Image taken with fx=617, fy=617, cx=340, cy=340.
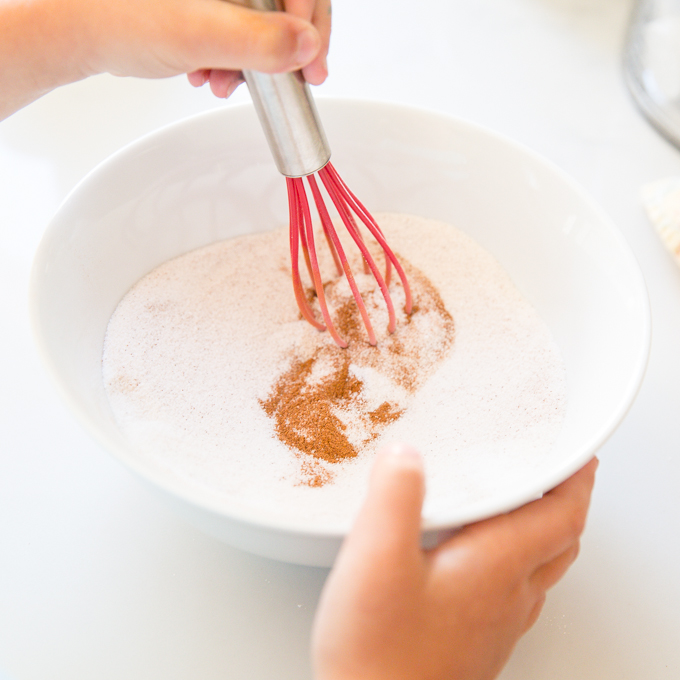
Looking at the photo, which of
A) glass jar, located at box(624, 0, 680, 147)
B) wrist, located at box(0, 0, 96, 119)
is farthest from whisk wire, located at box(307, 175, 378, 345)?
glass jar, located at box(624, 0, 680, 147)

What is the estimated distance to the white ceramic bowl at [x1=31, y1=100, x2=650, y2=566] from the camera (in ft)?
1.65

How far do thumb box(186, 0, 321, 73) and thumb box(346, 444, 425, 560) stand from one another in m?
0.29

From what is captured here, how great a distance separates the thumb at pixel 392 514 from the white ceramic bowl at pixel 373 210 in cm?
6

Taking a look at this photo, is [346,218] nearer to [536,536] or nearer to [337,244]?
[337,244]

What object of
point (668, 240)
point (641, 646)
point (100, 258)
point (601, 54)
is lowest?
point (641, 646)

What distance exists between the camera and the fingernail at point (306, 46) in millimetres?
433

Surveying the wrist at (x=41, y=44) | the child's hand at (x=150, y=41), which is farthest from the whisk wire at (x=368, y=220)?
the wrist at (x=41, y=44)

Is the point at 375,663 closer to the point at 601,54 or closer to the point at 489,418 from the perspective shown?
the point at 489,418

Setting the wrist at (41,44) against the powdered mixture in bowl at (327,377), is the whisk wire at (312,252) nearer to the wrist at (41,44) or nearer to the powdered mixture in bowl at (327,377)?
the powdered mixture in bowl at (327,377)

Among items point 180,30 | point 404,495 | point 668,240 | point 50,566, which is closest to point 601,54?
point 668,240

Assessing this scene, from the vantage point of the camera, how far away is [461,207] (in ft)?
2.36

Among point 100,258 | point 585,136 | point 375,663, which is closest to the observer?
point 375,663

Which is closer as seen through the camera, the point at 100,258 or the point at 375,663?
the point at 375,663

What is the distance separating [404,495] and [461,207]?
0.43 m
